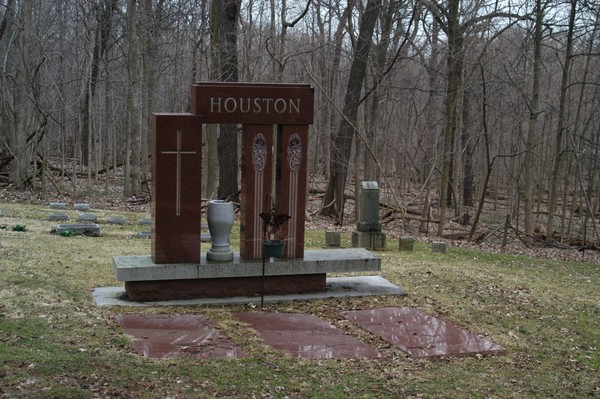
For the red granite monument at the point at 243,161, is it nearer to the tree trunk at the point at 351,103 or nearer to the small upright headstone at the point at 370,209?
the small upright headstone at the point at 370,209

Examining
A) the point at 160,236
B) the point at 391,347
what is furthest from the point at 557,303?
the point at 160,236

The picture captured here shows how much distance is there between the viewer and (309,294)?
9242 mm

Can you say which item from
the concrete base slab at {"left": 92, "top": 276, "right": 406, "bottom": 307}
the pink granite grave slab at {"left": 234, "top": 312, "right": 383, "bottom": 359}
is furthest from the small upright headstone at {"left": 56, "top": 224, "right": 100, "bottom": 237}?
the pink granite grave slab at {"left": 234, "top": 312, "right": 383, "bottom": 359}

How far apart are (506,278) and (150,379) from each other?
7.46 metres

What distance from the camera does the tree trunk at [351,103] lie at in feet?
66.7

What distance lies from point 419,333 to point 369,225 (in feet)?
22.0

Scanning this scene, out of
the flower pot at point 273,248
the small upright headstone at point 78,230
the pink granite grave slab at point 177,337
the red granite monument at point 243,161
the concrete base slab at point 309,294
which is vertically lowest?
the pink granite grave slab at point 177,337

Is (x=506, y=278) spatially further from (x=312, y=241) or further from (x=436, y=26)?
(x=436, y=26)

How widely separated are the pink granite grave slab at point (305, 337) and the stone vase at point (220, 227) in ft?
3.13

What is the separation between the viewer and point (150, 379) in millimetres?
5688

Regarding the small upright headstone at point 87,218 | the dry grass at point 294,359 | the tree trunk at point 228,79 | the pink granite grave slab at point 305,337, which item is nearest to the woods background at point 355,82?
the tree trunk at point 228,79

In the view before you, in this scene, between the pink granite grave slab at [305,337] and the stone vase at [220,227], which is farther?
the stone vase at [220,227]

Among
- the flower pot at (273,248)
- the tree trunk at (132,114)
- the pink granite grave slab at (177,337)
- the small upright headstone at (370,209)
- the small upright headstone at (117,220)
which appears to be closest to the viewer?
the pink granite grave slab at (177,337)

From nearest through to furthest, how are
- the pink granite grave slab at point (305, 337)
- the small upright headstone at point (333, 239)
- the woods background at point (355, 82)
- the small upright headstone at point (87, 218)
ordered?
the pink granite grave slab at point (305, 337)
the small upright headstone at point (333, 239)
the small upright headstone at point (87, 218)
the woods background at point (355, 82)
